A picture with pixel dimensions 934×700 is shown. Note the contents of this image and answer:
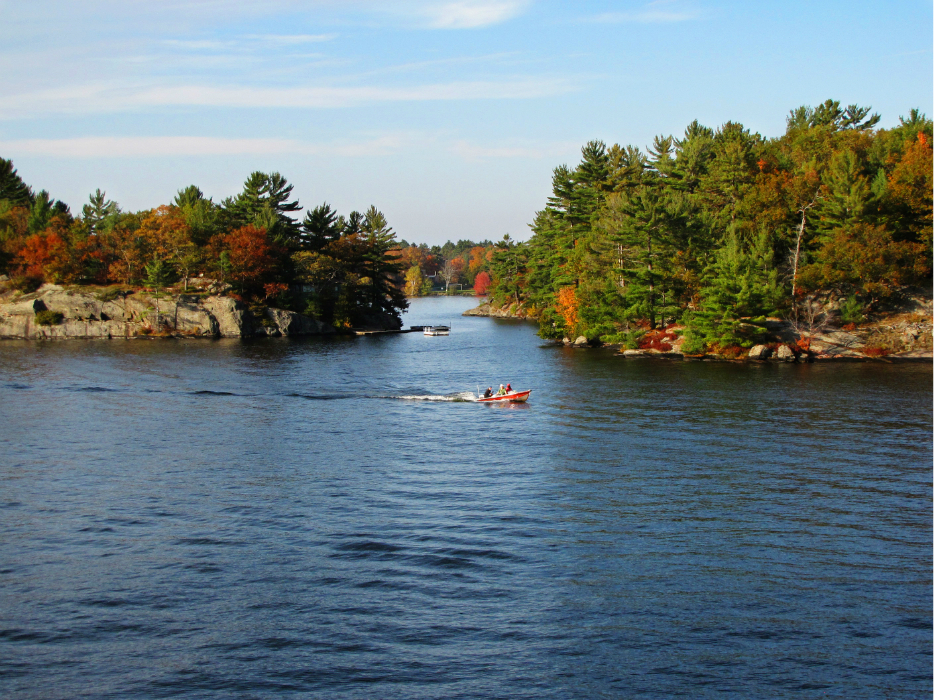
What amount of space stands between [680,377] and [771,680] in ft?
164

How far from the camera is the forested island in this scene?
3157 inches

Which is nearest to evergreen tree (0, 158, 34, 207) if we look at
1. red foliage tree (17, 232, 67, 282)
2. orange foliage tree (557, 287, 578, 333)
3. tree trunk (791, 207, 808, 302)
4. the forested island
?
the forested island

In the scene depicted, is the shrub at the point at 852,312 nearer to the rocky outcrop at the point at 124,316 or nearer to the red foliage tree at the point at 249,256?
the rocky outcrop at the point at 124,316

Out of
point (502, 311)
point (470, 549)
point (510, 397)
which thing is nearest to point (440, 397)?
point (510, 397)

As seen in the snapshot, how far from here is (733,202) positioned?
312 feet

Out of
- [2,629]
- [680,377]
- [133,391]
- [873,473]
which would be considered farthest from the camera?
[680,377]

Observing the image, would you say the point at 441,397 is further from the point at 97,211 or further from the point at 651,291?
the point at 97,211

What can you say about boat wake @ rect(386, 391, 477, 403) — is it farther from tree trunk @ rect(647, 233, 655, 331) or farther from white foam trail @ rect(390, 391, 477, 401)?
tree trunk @ rect(647, 233, 655, 331)

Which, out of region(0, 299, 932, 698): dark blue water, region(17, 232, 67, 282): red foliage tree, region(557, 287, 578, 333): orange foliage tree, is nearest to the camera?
region(0, 299, 932, 698): dark blue water

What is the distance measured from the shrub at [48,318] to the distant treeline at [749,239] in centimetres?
7277

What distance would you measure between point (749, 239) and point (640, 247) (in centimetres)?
1237

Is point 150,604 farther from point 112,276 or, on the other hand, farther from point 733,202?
point 112,276

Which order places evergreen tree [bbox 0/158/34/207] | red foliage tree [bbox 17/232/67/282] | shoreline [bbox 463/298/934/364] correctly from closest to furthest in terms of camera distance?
shoreline [bbox 463/298/934/364], red foliage tree [bbox 17/232/67/282], evergreen tree [bbox 0/158/34/207]

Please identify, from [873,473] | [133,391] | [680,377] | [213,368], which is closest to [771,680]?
[873,473]
